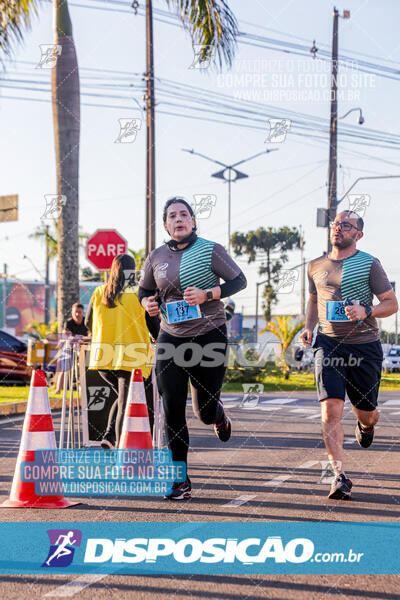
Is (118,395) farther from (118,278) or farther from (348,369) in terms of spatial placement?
(348,369)

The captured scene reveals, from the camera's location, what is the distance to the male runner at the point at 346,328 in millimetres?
6324

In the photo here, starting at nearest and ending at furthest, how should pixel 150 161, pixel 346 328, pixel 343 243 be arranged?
1. pixel 346 328
2. pixel 343 243
3. pixel 150 161

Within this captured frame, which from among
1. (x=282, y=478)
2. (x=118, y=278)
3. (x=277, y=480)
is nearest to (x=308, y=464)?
(x=282, y=478)

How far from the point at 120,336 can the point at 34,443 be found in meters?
2.02

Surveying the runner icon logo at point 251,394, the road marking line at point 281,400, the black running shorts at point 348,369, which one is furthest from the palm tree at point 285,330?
the black running shorts at point 348,369

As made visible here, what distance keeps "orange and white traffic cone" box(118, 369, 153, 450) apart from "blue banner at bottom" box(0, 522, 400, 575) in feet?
5.77

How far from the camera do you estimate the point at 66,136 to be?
15.9 m

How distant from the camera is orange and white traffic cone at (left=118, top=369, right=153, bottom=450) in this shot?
6984 millimetres

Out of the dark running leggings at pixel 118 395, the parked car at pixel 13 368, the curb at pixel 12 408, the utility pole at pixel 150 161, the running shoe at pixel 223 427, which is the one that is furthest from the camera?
the parked car at pixel 13 368

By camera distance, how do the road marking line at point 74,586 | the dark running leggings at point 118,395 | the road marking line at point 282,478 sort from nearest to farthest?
the road marking line at point 74,586, the road marking line at point 282,478, the dark running leggings at point 118,395

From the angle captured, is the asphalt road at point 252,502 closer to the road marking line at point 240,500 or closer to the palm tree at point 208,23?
the road marking line at point 240,500

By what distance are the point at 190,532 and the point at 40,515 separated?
3.61 ft

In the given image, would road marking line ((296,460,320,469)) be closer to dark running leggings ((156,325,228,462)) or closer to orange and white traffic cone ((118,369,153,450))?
orange and white traffic cone ((118,369,153,450))

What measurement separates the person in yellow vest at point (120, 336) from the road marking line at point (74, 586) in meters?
3.61
